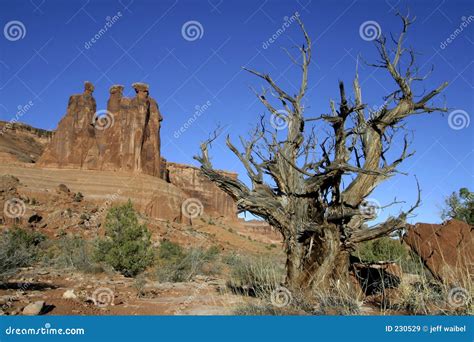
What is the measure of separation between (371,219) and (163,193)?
53394 millimetres

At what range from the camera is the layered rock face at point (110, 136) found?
65.7 m

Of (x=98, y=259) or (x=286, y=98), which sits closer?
(x=286, y=98)

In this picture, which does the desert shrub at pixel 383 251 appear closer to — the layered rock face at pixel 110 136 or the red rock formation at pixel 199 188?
the layered rock face at pixel 110 136

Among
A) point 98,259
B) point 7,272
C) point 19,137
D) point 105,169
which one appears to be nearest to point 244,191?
point 7,272

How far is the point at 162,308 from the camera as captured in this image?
24.9ft

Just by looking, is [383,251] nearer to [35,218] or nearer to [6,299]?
[6,299]

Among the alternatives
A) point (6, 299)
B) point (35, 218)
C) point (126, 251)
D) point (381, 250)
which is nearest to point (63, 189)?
point (35, 218)

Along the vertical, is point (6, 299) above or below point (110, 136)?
below

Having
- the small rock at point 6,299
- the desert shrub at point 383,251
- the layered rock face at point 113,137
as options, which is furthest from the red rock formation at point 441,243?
the layered rock face at point 113,137

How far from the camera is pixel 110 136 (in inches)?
2704

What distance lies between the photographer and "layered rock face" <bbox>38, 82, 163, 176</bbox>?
65688 millimetres

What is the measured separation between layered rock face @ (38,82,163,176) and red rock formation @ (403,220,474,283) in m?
60.3

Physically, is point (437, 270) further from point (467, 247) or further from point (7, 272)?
point (7, 272)

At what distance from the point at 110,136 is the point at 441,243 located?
65980mm
